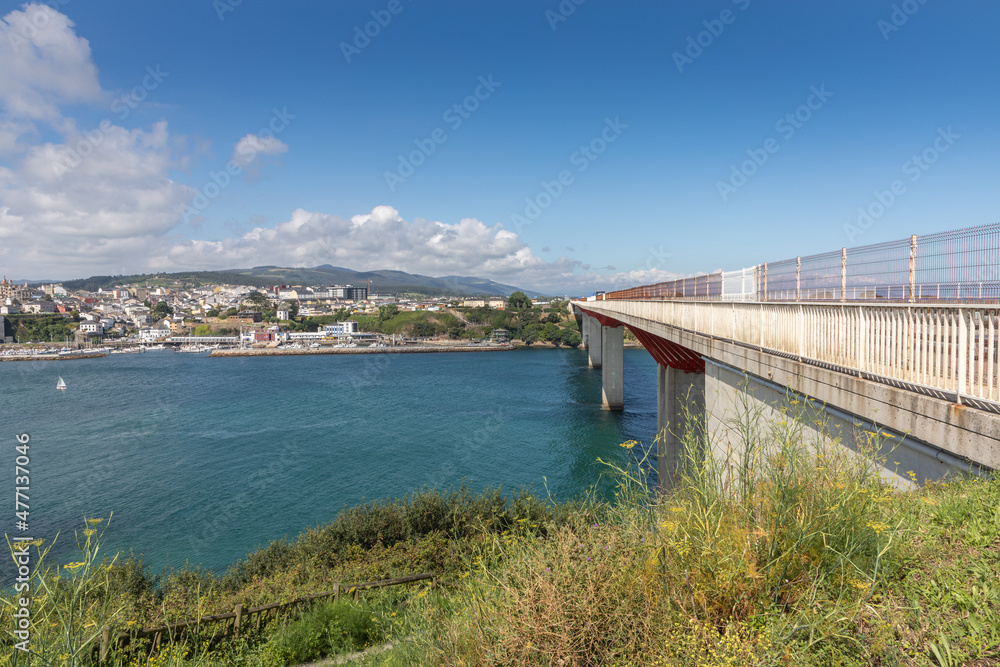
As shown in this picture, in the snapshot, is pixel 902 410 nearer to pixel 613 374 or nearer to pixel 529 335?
pixel 613 374

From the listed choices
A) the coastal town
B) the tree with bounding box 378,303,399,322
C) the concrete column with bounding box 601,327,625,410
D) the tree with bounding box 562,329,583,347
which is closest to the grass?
the concrete column with bounding box 601,327,625,410

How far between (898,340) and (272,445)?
2911cm

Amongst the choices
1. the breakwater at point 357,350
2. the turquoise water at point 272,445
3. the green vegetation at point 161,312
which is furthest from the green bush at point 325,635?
the green vegetation at point 161,312

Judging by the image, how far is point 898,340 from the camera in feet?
15.5

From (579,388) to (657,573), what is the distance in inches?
1650

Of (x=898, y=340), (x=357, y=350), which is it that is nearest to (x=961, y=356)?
(x=898, y=340)

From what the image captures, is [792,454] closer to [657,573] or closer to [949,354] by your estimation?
[657,573]

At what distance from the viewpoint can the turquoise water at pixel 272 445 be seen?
59.5ft

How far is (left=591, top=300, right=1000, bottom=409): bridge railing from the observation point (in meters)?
3.88

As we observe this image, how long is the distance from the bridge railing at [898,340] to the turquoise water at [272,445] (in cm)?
490

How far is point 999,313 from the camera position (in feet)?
12.4

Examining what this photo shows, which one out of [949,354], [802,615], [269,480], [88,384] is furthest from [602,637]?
[88,384]

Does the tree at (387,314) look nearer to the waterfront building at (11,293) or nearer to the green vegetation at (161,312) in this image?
the green vegetation at (161,312)

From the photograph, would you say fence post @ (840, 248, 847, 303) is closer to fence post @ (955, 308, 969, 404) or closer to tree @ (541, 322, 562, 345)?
fence post @ (955, 308, 969, 404)
